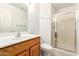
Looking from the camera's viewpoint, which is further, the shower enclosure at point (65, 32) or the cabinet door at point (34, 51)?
the shower enclosure at point (65, 32)

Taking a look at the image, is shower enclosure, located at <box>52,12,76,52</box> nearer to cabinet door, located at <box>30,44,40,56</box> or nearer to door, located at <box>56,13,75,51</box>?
door, located at <box>56,13,75,51</box>

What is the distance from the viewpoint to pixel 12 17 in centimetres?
172

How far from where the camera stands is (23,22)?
6.68 feet

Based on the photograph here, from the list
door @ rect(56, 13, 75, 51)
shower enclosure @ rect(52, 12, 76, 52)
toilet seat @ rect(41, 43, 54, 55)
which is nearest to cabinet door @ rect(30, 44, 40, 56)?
toilet seat @ rect(41, 43, 54, 55)

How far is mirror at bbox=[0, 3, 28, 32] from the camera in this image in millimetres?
1511

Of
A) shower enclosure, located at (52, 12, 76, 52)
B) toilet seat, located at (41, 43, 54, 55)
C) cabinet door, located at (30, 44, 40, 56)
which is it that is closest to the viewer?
cabinet door, located at (30, 44, 40, 56)

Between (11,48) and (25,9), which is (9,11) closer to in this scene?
(25,9)

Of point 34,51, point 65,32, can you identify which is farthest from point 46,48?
point 65,32

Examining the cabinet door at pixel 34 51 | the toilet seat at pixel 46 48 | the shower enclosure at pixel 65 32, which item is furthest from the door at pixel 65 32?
the cabinet door at pixel 34 51

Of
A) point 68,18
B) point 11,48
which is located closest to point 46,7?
point 11,48

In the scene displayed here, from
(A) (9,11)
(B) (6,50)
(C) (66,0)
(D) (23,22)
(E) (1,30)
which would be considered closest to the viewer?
(B) (6,50)

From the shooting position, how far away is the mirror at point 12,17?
1.51 m

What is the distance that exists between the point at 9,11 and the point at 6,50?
94cm

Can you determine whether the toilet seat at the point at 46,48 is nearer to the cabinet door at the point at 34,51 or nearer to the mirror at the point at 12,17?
the cabinet door at the point at 34,51
